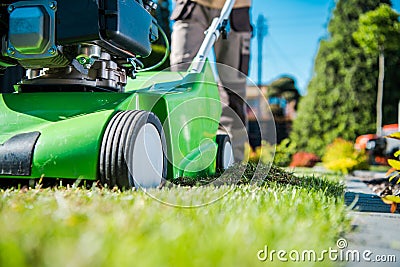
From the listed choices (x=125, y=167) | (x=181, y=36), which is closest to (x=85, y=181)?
(x=125, y=167)

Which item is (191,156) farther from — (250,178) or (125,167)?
(125,167)

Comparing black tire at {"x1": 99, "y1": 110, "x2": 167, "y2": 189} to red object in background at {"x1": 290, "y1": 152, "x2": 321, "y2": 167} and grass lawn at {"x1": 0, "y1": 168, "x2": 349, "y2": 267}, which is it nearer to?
grass lawn at {"x1": 0, "y1": 168, "x2": 349, "y2": 267}

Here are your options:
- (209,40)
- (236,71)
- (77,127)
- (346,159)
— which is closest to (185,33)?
(209,40)

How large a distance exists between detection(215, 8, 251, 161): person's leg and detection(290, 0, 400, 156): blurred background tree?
29.3 feet

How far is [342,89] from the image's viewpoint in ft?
42.3

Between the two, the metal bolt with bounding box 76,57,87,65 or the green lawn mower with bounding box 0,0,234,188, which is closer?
the green lawn mower with bounding box 0,0,234,188

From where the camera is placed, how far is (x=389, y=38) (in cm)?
1145

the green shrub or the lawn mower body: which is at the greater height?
the lawn mower body

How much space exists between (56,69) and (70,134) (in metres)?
0.48

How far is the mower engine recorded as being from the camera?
182 centimetres

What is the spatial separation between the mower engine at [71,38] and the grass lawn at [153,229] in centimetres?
59

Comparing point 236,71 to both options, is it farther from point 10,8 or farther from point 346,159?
point 346,159

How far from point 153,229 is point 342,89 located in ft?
41.2

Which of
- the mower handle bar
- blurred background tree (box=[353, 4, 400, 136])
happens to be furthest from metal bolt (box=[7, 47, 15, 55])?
blurred background tree (box=[353, 4, 400, 136])
